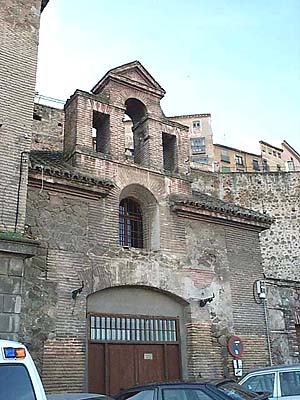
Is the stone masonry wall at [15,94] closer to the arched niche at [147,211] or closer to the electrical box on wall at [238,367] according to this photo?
the arched niche at [147,211]

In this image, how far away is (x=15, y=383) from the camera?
397 centimetres

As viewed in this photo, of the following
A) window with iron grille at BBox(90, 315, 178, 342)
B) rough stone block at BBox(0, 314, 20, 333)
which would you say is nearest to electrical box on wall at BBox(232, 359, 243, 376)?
window with iron grille at BBox(90, 315, 178, 342)

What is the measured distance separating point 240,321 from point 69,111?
8560mm

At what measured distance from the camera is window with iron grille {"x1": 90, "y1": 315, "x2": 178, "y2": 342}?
12.4 metres

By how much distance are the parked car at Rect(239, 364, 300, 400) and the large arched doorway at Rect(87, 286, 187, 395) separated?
3.62m

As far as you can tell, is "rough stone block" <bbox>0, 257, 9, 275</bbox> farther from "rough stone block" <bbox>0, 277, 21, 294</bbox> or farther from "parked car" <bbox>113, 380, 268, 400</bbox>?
"parked car" <bbox>113, 380, 268, 400</bbox>

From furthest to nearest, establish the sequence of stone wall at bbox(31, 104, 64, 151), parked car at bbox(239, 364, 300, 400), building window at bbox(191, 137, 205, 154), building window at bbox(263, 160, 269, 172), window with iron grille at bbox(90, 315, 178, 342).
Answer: building window at bbox(263, 160, 269, 172)
building window at bbox(191, 137, 205, 154)
stone wall at bbox(31, 104, 64, 151)
window with iron grille at bbox(90, 315, 178, 342)
parked car at bbox(239, 364, 300, 400)

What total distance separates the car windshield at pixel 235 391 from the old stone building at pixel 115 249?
14.4 feet

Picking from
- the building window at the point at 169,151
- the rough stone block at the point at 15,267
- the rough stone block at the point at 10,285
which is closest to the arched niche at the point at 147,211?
the building window at the point at 169,151

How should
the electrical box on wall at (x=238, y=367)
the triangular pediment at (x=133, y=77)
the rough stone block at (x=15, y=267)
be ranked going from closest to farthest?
1. the rough stone block at (x=15, y=267)
2. the electrical box on wall at (x=238, y=367)
3. the triangular pediment at (x=133, y=77)

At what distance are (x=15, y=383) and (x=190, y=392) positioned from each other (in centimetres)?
386

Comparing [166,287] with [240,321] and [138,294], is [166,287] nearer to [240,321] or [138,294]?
[138,294]

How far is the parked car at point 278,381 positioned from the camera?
9117 mm

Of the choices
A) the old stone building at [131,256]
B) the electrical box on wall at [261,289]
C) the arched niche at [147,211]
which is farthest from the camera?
the electrical box on wall at [261,289]
